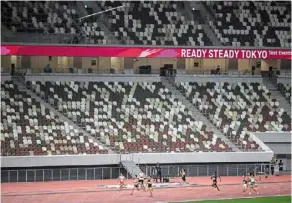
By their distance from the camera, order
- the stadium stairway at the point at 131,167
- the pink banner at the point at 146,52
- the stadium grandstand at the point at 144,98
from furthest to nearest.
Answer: the pink banner at the point at 146,52, the stadium stairway at the point at 131,167, the stadium grandstand at the point at 144,98

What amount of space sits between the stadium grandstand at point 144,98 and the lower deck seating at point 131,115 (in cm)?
11

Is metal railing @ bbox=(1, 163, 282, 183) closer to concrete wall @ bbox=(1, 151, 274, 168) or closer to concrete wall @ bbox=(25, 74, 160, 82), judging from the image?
concrete wall @ bbox=(1, 151, 274, 168)

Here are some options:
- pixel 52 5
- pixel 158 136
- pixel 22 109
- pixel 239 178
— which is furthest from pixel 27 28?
pixel 239 178

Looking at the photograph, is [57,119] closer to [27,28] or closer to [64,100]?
[64,100]

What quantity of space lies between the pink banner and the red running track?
1554 centimetres

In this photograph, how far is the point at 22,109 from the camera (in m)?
63.0

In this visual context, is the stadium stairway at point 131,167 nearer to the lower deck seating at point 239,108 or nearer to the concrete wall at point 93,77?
the lower deck seating at point 239,108

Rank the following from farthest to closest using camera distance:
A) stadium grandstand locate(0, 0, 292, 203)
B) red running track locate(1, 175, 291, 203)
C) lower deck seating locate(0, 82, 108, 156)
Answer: lower deck seating locate(0, 82, 108, 156) → stadium grandstand locate(0, 0, 292, 203) → red running track locate(1, 175, 291, 203)

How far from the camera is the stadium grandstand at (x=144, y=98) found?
2279 inches

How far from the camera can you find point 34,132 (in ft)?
198

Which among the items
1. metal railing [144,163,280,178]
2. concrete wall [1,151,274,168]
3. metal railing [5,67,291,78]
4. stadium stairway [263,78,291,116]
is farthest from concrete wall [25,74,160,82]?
metal railing [144,163,280,178]

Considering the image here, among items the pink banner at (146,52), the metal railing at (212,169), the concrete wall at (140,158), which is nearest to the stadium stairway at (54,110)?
the concrete wall at (140,158)

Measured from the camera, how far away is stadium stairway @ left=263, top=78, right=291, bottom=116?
71012mm

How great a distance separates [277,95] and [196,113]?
9.17 metres
